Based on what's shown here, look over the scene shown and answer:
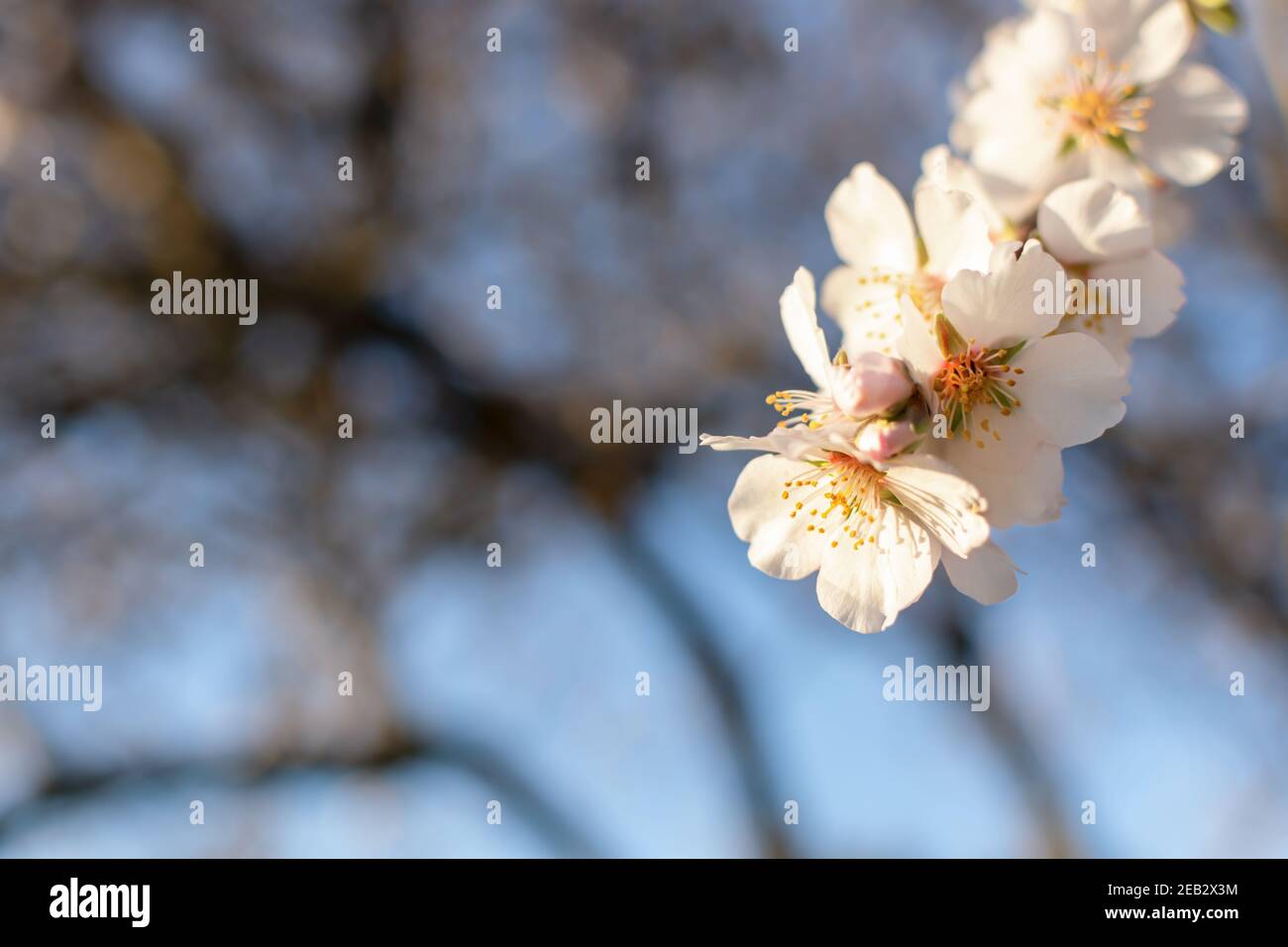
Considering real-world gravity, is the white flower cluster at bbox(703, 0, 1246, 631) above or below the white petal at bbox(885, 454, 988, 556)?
above

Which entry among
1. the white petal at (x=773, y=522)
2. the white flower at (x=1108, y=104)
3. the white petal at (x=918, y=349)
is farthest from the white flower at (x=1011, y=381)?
the white flower at (x=1108, y=104)

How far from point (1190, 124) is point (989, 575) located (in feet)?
1.95

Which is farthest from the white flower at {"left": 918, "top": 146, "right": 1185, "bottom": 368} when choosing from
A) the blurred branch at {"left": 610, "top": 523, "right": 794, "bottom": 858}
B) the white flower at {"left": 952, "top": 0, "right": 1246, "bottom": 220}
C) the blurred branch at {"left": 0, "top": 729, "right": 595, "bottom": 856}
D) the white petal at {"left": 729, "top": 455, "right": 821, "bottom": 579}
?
the blurred branch at {"left": 0, "top": 729, "right": 595, "bottom": 856}

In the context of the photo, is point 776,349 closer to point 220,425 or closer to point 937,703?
point 937,703

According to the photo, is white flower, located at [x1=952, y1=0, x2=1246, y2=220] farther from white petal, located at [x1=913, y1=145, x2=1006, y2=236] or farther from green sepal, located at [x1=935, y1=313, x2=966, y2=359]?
green sepal, located at [x1=935, y1=313, x2=966, y2=359]

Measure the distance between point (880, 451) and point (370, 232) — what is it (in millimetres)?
2836

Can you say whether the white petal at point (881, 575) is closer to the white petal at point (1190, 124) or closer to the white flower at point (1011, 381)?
the white flower at point (1011, 381)

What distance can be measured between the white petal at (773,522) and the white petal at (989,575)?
11 cm

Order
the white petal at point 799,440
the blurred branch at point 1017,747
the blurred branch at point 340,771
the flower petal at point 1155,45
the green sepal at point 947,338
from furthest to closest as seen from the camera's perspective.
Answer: the blurred branch at point 1017,747 → the blurred branch at point 340,771 → the flower petal at point 1155,45 → the green sepal at point 947,338 → the white petal at point 799,440

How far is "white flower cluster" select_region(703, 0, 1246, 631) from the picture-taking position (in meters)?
0.56

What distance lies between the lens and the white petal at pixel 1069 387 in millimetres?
569

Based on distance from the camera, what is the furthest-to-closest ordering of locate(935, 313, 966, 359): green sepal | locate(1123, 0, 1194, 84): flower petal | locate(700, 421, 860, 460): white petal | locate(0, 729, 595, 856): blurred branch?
1. locate(0, 729, 595, 856): blurred branch
2. locate(1123, 0, 1194, 84): flower petal
3. locate(935, 313, 966, 359): green sepal
4. locate(700, 421, 860, 460): white petal
